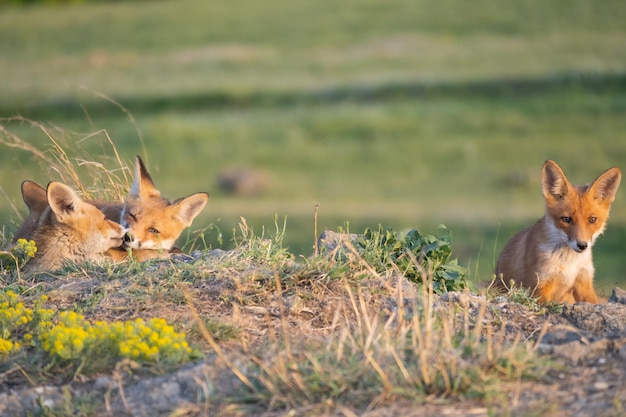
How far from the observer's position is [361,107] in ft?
106

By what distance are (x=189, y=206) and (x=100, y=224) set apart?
0.99 metres

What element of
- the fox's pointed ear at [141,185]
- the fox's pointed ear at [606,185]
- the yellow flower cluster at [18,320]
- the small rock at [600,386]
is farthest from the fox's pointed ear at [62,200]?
the fox's pointed ear at [606,185]

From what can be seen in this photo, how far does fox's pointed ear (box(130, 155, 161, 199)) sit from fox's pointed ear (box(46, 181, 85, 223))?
0.71 meters

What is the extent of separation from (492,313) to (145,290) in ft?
7.76

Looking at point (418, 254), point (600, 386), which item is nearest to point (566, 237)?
point (418, 254)

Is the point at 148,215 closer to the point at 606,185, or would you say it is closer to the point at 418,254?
the point at 418,254

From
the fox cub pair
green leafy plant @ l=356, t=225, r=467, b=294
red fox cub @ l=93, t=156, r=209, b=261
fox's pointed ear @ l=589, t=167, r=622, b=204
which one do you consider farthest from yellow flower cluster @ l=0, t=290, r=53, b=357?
fox's pointed ear @ l=589, t=167, r=622, b=204

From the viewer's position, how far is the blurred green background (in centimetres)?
2667

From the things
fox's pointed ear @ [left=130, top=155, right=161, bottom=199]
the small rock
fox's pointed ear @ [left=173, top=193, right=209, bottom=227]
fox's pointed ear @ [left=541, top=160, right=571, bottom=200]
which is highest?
fox's pointed ear @ [left=541, top=160, right=571, bottom=200]

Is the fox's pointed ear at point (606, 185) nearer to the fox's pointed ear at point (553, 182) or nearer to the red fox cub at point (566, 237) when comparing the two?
the red fox cub at point (566, 237)

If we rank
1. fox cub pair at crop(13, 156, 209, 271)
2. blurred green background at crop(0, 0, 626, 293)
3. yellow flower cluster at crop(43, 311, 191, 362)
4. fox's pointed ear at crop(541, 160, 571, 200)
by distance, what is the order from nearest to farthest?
yellow flower cluster at crop(43, 311, 191, 362) < fox cub pair at crop(13, 156, 209, 271) < fox's pointed ear at crop(541, 160, 571, 200) < blurred green background at crop(0, 0, 626, 293)

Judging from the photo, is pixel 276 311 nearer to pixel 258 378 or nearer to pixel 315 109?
pixel 258 378

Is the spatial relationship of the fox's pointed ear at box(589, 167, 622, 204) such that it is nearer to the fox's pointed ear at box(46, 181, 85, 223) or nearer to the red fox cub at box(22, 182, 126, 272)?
the red fox cub at box(22, 182, 126, 272)

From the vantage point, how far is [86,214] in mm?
7488
